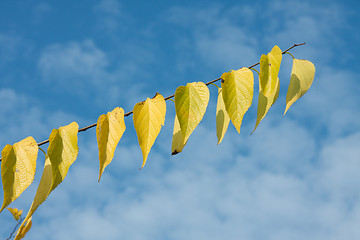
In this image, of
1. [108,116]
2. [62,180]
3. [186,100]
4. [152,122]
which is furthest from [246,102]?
[62,180]

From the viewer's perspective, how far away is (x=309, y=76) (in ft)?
4.03

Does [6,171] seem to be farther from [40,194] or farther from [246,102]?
[246,102]

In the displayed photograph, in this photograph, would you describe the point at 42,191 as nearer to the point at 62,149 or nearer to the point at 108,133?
the point at 62,149

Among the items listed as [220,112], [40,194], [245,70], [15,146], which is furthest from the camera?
[220,112]

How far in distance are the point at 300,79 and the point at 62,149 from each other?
85 centimetres

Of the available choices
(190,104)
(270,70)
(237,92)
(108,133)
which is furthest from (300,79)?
(108,133)

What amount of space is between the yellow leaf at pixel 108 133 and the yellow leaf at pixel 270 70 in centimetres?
48

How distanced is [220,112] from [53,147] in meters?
0.60

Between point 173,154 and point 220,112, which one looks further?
point 220,112

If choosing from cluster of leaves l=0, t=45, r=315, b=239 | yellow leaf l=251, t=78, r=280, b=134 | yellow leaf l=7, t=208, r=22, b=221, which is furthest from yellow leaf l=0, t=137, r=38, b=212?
yellow leaf l=7, t=208, r=22, b=221

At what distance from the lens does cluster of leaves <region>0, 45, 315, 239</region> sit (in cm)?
96

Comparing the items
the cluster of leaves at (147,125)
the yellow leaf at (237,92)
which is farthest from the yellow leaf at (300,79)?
the yellow leaf at (237,92)

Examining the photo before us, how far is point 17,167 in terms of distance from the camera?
0.99m

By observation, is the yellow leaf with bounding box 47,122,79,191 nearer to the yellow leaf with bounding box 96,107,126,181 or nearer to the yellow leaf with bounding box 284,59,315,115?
the yellow leaf with bounding box 96,107,126,181
